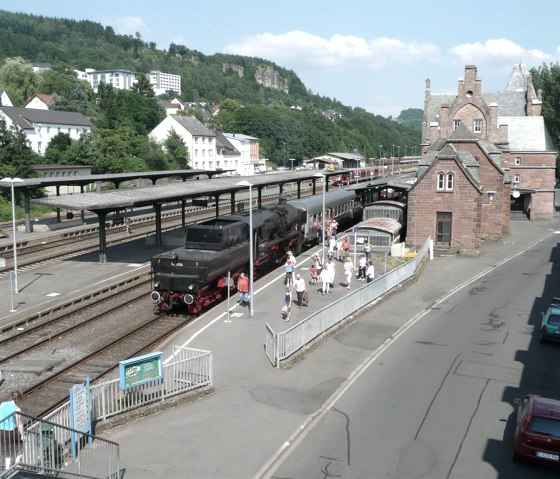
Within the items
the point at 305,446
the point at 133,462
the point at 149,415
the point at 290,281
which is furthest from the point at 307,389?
the point at 290,281

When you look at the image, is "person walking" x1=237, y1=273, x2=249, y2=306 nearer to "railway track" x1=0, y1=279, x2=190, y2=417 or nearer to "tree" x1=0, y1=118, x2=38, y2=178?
"railway track" x1=0, y1=279, x2=190, y2=417

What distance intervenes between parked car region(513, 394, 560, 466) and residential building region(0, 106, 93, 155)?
3123 inches

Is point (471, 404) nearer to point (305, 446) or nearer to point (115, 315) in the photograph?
point (305, 446)

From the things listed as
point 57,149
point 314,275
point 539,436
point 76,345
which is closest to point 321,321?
point 76,345

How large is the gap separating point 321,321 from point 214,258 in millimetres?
5776

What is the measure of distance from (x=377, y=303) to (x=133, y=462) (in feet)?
56.5

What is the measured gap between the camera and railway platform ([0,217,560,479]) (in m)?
13.2

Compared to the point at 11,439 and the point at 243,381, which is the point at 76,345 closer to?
the point at 243,381

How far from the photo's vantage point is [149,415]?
1540cm

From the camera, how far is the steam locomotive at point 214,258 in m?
24.7

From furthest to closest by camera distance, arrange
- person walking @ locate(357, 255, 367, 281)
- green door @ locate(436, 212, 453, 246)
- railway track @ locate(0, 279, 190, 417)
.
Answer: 1. green door @ locate(436, 212, 453, 246)
2. person walking @ locate(357, 255, 367, 281)
3. railway track @ locate(0, 279, 190, 417)

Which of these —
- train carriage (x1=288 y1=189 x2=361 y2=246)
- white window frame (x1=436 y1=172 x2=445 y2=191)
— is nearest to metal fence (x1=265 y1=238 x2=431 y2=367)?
train carriage (x1=288 y1=189 x2=361 y2=246)

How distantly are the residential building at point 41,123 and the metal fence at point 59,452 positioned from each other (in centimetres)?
7659

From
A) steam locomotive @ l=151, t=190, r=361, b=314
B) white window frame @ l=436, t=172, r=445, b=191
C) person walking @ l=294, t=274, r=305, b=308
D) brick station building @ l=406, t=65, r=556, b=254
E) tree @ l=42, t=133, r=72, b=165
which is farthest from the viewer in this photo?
tree @ l=42, t=133, r=72, b=165
